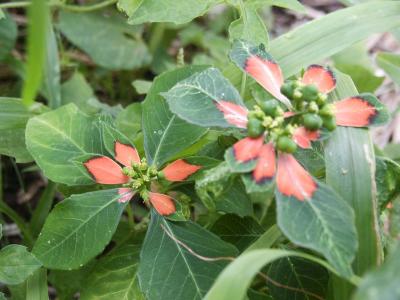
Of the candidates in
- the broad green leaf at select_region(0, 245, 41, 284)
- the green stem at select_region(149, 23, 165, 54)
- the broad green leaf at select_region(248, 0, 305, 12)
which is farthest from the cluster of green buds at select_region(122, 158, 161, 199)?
the green stem at select_region(149, 23, 165, 54)

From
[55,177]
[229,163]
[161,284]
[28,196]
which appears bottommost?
[28,196]

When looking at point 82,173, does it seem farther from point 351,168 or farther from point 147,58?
point 147,58

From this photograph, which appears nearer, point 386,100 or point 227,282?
point 227,282

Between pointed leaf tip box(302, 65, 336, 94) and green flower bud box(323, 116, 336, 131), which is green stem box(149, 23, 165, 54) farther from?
green flower bud box(323, 116, 336, 131)

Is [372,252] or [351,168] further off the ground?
[351,168]

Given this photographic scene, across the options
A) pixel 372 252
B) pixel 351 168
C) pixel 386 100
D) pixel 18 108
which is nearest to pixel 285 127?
pixel 351 168

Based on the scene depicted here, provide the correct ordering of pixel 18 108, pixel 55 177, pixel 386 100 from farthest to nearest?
pixel 386 100, pixel 18 108, pixel 55 177

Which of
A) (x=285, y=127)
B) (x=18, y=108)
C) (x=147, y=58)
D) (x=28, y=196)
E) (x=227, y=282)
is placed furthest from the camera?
(x=147, y=58)

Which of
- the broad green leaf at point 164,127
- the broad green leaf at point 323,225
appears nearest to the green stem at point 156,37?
the broad green leaf at point 164,127
